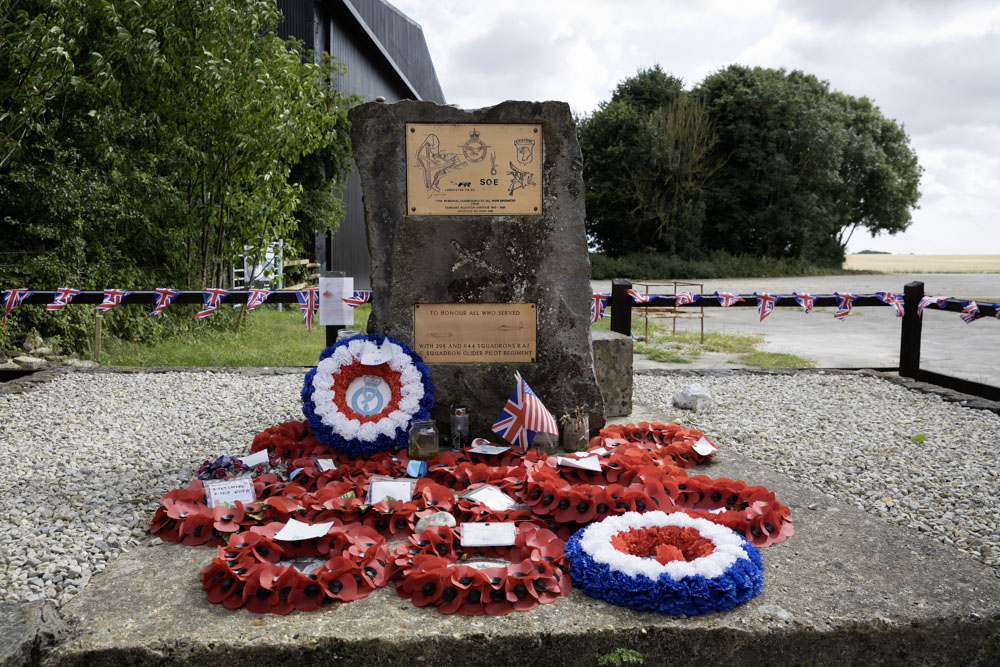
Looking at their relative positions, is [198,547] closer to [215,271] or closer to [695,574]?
[695,574]

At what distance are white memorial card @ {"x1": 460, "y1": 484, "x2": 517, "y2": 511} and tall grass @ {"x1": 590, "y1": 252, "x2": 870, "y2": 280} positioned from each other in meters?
21.3

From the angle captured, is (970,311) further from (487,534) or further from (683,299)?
(487,534)

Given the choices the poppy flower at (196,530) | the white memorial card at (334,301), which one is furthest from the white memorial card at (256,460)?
the white memorial card at (334,301)

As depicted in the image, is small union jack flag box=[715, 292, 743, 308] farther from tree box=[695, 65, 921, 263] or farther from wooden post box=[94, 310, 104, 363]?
tree box=[695, 65, 921, 263]

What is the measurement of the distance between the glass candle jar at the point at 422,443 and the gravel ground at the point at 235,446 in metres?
1.31

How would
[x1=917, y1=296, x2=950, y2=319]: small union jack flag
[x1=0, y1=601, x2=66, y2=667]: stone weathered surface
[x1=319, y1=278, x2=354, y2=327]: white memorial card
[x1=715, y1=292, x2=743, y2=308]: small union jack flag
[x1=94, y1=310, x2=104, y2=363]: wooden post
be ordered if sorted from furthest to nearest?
[x1=94, y1=310, x2=104, y2=363]: wooden post < [x1=715, y1=292, x2=743, y2=308]: small union jack flag < [x1=917, y1=296, x2=950, y2=319]: small union jack flag < [x1=319, y1=278, x2=354, y2=327]: white memorial card < [x1=0, y1=601, x2=66, y2=667]: stone weathered surface

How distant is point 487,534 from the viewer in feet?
10.2

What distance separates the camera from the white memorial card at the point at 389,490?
140 inches

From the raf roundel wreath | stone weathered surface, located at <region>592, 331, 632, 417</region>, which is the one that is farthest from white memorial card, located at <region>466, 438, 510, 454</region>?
stone weathered surface, located at <region>592, 331, 632, 417</region>

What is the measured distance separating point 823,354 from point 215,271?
28.1 ft

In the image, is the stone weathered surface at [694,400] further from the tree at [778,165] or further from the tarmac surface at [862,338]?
the tree at [778,165]

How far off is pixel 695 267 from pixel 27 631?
78.8 feet

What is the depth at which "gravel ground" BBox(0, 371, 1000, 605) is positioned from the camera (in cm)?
337

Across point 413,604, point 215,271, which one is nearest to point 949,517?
point 413,604
